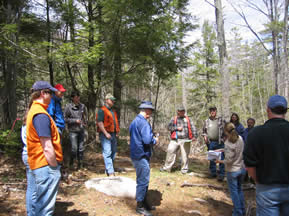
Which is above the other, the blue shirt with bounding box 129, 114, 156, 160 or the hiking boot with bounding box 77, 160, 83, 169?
the blue shirt with bounding box 129, 114, 156, 160

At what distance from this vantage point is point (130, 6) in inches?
262

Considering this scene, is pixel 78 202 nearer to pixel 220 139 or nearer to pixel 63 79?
pixel 220 139

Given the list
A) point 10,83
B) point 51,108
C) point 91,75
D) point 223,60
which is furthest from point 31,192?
point 223,60

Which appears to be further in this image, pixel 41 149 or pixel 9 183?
pixel 9 183

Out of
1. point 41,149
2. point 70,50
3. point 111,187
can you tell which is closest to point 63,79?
point 70,50

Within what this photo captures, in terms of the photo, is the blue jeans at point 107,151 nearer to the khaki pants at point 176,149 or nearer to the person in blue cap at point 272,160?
the khaki pants at point 176,149

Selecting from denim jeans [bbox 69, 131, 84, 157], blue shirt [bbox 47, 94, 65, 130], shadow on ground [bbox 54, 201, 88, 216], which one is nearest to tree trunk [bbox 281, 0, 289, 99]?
denim jeans [bbox 69, 131, 84, 157]

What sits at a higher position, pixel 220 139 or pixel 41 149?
pixel 41 149

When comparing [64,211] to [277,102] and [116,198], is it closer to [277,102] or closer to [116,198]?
[116,198]

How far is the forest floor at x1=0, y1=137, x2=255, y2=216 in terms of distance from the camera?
4.00 meters

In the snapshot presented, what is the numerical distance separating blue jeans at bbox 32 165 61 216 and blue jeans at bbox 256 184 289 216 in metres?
2.49

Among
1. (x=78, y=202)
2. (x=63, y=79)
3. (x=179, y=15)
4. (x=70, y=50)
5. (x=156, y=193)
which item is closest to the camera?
(x=78, y=202)

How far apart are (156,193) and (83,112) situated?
2863mm

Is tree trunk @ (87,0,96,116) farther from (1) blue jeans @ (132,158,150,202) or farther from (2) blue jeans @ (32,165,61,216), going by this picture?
(2) blue jeans @ (32,165,61,216)
